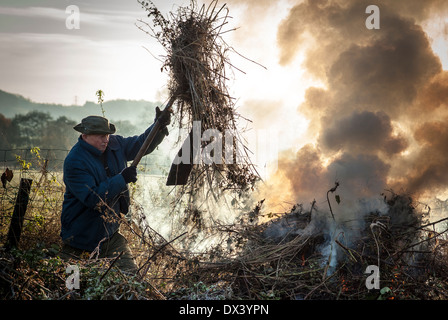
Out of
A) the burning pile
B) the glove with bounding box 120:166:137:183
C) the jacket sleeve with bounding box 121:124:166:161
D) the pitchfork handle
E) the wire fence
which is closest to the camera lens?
the burning pile

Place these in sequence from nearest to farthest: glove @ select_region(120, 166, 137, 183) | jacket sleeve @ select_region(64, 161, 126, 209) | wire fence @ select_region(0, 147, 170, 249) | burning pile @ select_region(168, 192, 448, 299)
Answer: burning pile @ select_region(168, 192, 448, 299) < jacket sleeve @ select_region(64, 161, 126, 209) < glove @ select_region(120, 166, 137, 183) < wire fence @ select_region(0, 147, 170, 249)

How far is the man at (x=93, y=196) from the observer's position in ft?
15.1

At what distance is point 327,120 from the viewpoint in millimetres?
5949

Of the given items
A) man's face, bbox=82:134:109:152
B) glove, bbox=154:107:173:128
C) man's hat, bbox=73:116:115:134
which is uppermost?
glove, bbox=154:107:173:128

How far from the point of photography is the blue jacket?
458cm

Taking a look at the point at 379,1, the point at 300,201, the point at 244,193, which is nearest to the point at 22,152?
the point at 244,193

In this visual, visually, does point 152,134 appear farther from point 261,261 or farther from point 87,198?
point 261,261

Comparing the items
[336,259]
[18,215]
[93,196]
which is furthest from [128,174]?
[336,259]

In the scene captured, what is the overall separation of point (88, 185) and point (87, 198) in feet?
0.54

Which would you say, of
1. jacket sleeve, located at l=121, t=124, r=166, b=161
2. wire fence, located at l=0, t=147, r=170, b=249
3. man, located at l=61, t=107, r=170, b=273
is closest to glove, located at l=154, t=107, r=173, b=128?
man, located at l=61, t=107, r=170, b=273

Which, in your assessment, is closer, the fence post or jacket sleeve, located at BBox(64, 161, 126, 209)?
jacket sleeve, located at BBox(64, 161, 126, 209)

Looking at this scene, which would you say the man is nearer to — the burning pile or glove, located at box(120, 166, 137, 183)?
glove, located at box(120, 166, 137, 183)

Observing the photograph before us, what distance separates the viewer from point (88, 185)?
4602 mm

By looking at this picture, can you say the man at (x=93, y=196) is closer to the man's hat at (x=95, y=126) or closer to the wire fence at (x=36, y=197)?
the man's hat at (x=95, y=126)
